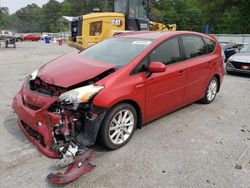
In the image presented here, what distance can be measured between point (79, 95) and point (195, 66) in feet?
8.44

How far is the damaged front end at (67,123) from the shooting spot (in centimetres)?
284

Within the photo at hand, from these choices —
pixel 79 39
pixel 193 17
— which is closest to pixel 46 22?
pixel 193 17

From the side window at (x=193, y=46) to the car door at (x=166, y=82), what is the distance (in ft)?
0.79

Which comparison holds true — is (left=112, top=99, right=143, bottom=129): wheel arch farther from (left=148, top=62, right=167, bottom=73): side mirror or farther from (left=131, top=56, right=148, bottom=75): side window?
(left=148, top=62, right=167, bottom=73): side mirror

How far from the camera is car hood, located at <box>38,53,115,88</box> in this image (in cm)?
322

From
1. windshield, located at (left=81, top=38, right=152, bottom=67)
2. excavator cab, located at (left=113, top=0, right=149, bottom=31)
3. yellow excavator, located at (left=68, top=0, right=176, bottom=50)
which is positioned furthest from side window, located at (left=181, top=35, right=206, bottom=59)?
excavator cab, located at (left=113, top=0, right=149, bottom=31)

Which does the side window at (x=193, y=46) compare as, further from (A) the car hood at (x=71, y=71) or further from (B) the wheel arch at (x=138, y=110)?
(A) the car hood at (x=71, y=71)

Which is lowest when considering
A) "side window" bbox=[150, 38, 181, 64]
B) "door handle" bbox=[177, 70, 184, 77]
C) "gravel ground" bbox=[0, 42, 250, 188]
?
"gravel ground" bbox=[0, 42, 250, 188]

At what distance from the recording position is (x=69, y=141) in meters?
2.90

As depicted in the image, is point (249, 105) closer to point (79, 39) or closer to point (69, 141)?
point (69, 141)

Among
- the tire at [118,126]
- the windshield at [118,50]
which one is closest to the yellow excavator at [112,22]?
the windshield at [118,50]

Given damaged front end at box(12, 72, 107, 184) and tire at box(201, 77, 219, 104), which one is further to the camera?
tire at box(201, 77, 219, 104)

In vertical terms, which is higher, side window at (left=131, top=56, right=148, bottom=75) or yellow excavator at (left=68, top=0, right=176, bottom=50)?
yellow excavator at (left=68, top=0, right=176, bottom=50)

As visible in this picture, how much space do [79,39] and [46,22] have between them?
9729 centimetres
